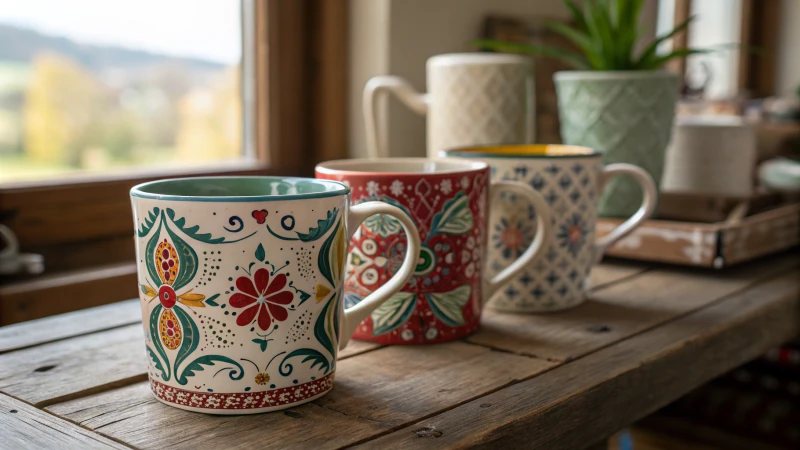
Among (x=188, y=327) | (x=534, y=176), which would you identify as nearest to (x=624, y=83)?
(x=534, y=176)

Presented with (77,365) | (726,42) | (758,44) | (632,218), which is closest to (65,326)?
(77,365)

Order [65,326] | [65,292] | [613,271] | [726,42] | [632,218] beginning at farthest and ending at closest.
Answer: [726,42]
[65,292]
[613,271]
[632,218]
[65,326]

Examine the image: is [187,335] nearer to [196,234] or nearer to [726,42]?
[196,234]

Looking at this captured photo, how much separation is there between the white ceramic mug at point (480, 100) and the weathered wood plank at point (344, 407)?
13.9 inches

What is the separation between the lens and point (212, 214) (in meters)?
0.42

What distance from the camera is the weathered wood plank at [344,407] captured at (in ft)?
1.37

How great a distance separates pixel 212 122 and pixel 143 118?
113 mm

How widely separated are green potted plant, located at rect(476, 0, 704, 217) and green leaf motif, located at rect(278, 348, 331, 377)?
1.70ft

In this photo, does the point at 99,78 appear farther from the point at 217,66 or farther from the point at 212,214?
the point at 212,214

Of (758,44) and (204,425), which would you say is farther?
(758,44)

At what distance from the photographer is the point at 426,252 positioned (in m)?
0.56

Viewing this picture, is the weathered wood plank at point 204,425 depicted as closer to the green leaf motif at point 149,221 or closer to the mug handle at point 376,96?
the green leaf motif at point 149,221

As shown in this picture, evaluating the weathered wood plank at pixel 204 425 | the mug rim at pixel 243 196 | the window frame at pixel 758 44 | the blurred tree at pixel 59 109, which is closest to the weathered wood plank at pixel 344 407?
the weathered wood plank at pixel 204 425

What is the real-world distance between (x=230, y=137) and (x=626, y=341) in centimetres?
82
